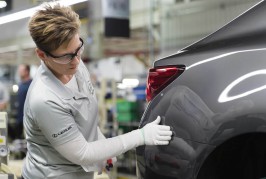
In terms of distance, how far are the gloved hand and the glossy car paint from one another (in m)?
0.02

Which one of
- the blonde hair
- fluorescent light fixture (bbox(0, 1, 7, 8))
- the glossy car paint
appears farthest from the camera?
fluorescent light fixture (bbox(0, 1, 7, 8))

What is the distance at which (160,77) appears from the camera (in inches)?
60.6

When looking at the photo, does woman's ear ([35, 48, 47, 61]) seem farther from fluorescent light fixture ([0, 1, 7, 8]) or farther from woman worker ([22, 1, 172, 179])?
fluorescent light fixture ([0, 1, 7, 8])

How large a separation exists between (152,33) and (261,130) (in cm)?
292

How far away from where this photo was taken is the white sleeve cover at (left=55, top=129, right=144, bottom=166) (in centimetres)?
143

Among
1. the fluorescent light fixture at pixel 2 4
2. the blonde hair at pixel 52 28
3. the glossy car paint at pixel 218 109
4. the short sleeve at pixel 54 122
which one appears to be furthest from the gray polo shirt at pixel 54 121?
the fluorescent light fixture at pixel 2 4

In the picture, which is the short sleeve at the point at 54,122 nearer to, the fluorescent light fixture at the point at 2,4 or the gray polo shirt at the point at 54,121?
the gray polo shirt at the point at 54,121

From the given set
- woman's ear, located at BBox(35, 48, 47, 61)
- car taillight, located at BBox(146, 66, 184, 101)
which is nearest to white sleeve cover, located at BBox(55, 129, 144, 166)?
car taillight, located at BBox(146, 66, 184, 101)

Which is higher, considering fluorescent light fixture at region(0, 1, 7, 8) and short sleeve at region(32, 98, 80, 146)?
Result: short sleeve at region(32, 98, 80, 146)

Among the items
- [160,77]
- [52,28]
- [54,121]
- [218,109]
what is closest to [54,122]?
[54,121]

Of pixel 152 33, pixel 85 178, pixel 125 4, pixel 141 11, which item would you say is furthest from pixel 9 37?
pixel 85 178

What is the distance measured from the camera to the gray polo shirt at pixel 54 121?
1.42 metres

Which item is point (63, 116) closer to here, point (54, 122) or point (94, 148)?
point (54, 122)

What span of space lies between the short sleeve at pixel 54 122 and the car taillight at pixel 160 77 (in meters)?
0.35
